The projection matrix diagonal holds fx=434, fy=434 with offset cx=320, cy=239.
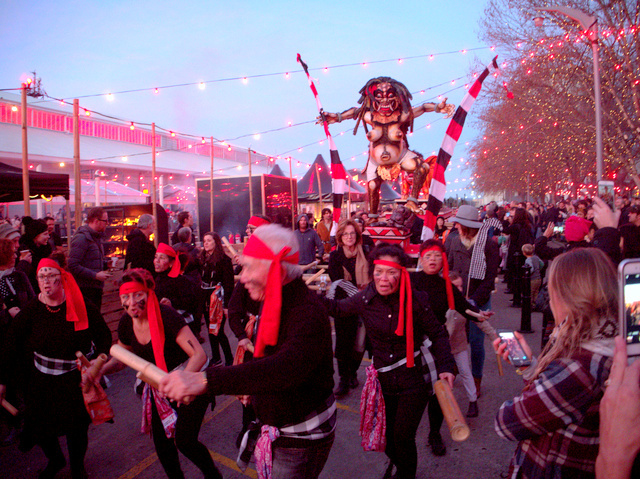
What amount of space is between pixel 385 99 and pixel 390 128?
0.58m

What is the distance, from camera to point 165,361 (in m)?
2.90

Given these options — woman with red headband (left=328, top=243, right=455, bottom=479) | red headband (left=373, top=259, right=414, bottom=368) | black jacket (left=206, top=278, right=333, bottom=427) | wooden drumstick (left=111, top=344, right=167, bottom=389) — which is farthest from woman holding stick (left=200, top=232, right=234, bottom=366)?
wooden drumstick (left=111, top=344, right=167, bottom=389)

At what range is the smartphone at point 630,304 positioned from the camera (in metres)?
1.25

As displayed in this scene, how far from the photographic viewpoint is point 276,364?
1.78m

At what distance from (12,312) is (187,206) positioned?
3280cm

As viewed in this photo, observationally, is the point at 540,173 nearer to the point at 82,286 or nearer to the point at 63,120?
the point at 82,286

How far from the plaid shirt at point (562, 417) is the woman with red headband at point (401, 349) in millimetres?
1221

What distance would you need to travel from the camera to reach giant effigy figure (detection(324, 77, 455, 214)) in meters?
8.83

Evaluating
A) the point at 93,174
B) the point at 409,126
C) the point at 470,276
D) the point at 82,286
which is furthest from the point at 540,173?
the point at 93,174

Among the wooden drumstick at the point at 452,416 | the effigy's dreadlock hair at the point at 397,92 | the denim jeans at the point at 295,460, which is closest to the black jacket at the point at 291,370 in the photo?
the denim jeans at the point at 295,460

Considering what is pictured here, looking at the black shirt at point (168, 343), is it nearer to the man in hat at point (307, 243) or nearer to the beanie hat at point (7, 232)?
the beanie hat at point (7, 232)

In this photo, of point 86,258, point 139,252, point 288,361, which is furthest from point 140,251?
point 288,361

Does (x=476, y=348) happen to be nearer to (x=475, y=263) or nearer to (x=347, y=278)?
(x=475, y=263)

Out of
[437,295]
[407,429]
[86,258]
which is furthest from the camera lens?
[86,258]
